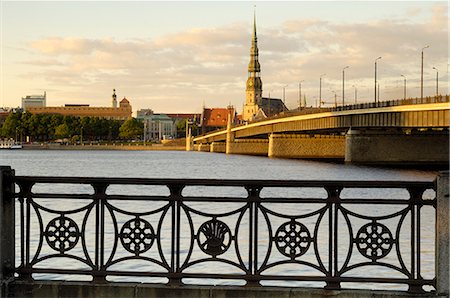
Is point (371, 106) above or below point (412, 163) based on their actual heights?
above

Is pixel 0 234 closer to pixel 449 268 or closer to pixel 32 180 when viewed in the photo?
pixel 32 180

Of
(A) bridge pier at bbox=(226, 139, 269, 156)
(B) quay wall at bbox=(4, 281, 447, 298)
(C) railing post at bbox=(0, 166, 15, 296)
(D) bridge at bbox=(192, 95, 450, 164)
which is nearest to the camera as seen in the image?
(B) quay wall at bbox=(4, 281, 447, 298)

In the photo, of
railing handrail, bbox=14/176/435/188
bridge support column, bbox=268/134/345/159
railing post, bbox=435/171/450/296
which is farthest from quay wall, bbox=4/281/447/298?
bridge support column, bbox=268/134/345/159

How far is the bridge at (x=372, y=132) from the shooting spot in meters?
→ 77.4

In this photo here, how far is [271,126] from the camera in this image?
12912cm

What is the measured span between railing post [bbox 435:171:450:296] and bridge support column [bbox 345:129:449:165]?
3517 inches

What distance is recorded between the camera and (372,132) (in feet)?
317

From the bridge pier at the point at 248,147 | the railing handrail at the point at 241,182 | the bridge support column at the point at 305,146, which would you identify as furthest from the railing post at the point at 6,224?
the bridge pier at the point at 248,147

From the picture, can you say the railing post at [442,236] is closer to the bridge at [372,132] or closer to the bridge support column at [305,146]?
the bridge at [372,132]

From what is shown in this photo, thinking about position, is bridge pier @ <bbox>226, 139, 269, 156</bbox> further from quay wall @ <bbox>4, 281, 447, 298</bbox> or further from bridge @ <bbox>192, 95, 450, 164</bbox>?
quay wall @ <bbox>4, 281, 447, 298</bbox>

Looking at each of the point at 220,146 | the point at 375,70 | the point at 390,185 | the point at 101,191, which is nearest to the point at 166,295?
the point at 101,191

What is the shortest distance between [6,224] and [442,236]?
14.2ft

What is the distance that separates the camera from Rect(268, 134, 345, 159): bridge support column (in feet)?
443

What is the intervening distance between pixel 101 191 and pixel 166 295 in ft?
4.09
